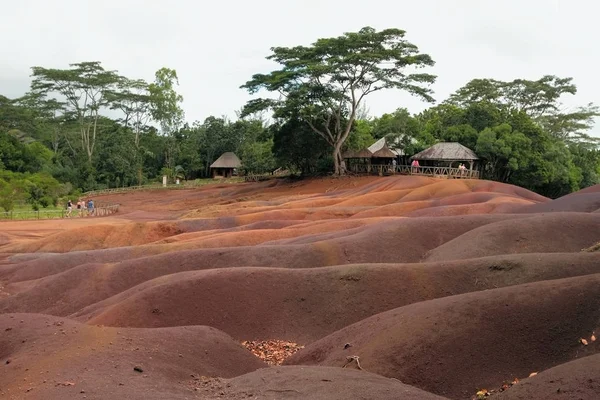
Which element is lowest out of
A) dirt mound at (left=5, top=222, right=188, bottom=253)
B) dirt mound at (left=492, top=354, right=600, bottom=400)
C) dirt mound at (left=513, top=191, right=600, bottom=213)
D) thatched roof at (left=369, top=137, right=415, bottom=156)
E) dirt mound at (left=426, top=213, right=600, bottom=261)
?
dirt mound at (left=5, top=222, right=188, bottom=253)

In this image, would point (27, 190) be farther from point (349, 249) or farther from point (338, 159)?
point (349, 249)

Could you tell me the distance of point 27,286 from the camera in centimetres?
2516

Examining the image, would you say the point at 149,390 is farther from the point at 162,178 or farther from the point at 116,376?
the point at 162,178

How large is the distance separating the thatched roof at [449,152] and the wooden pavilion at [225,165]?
29.9m

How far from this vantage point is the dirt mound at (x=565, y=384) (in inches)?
317

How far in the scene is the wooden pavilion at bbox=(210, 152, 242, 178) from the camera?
260 ft

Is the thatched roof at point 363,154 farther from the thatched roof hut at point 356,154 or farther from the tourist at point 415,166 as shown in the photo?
the tourist at point 415,166

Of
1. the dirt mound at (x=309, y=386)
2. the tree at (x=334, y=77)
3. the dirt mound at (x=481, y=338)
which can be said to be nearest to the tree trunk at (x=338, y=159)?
the tree at (x=334, y=77)

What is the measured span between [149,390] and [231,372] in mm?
3348

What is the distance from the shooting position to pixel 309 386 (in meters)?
9.47

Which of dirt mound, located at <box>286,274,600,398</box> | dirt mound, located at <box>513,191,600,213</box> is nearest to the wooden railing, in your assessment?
dirt mound, located at <box>513,191,600,213</box>

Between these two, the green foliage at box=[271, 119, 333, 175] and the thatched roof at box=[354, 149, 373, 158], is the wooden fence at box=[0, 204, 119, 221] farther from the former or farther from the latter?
the thatched roof at box=[354, 149, 373, 158]

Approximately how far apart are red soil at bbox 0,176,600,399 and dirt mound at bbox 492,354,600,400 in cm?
5

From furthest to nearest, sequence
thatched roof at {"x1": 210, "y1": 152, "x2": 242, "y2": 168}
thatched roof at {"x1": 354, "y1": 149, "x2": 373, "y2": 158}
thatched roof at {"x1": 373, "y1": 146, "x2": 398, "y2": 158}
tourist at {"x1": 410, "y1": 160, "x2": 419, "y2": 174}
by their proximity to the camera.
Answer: thatched roof at {"x1": 210, "y1": 152, "x2": 242, "y2": 168}
thatched roof at {"x1": 354, "y1": 149, "x2": 373, "y2": 158}
thatched roof at {"x1": 373, "y1": 146, "x2": 398, "y2": 158}
tourist at {"x1": 410, "y1": 160, "x2": 419, "y2": 174}
